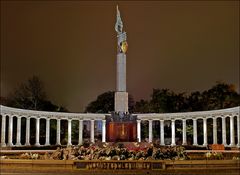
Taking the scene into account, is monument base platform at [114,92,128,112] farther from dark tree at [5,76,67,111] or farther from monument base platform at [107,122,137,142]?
dark tree at [5,76,67,111]

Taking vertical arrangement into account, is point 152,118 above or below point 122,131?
above

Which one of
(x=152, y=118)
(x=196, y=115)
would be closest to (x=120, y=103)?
(x=196, y=115)

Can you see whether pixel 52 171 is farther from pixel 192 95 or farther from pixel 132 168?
pixel 192 95

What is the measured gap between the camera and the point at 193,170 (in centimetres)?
3109

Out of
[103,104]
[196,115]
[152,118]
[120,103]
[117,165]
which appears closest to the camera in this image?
[117,165]

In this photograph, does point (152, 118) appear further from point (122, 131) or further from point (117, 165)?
point (117, 165)

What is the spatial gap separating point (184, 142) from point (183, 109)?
15.9 metres

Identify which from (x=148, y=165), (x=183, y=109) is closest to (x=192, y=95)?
(x=183, y=109)

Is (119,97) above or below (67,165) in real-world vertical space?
above

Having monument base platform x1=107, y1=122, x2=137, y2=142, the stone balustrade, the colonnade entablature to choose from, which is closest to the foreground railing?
monument base platform x1=107, y1=122, x2=137, y2=142

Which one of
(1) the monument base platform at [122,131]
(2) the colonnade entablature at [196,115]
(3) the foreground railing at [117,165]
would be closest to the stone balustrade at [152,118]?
(2) the colonnade entablature at [196,115]

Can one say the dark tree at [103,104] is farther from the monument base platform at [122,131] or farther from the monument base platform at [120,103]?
the monument base platform at [122,131]

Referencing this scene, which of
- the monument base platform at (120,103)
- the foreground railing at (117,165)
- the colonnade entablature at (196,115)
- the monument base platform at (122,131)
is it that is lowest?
the foreground railing at (117,165)

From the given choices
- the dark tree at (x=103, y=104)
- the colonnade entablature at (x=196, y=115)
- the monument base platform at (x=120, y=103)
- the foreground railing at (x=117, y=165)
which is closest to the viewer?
the foreground railing at (x=117, y=165)
